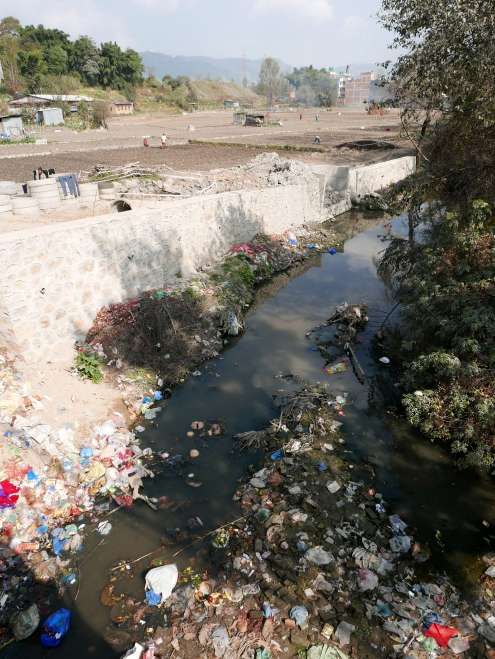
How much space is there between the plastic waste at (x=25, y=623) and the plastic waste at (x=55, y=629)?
107 millimetres

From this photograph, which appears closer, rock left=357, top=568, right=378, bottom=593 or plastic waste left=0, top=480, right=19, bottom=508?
rock left=357, top=568, right=378, bottom=593

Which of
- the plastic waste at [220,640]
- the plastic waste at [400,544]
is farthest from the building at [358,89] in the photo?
the plastic waste at [220,640]

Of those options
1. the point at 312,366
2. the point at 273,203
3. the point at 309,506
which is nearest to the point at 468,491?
the point at 309,506

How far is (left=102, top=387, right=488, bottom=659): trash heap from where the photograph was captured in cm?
373

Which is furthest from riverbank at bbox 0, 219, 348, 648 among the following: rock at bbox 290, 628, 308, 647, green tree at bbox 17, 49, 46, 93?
green tree at bbox 17, 49, 46, 93

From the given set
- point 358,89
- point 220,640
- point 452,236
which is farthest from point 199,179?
point 358,89

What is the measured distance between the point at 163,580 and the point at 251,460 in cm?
198

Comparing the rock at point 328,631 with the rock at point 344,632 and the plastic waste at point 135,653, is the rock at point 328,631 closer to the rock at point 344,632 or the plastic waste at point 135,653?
the rock at point 344,632

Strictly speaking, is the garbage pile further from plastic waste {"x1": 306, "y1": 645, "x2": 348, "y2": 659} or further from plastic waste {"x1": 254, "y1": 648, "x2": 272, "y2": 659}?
plastic waste {"x1": 306, "y1": 645, "x2": 348, "y2": 659}

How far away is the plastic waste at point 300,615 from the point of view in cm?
388

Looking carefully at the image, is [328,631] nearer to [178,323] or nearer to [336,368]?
[336,368]

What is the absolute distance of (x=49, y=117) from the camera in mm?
37500

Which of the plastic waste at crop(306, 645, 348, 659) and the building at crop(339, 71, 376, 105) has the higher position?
the building at crop(339, 71, 376, 105)

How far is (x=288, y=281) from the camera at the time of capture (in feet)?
38.9
